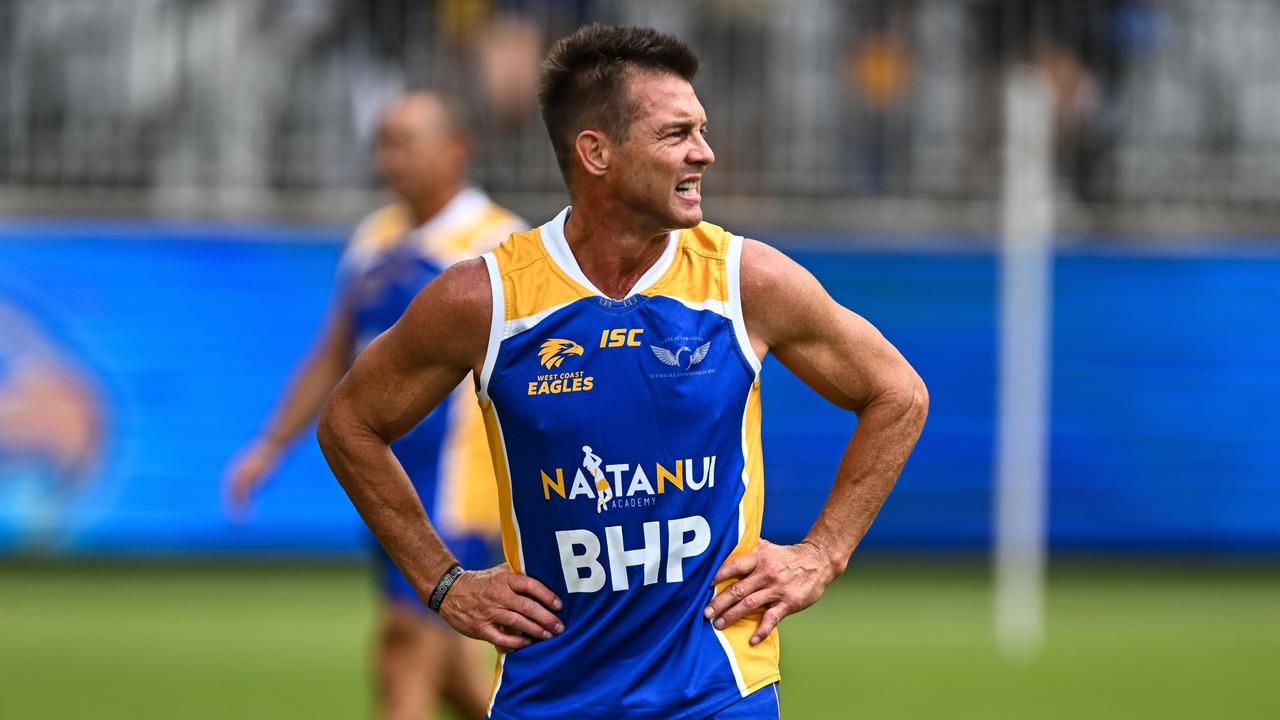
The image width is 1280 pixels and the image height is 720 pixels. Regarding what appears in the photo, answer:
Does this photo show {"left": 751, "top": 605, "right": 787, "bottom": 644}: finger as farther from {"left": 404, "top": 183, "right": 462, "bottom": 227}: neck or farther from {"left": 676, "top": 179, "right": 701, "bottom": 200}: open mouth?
{"left": 404, "top": 183, "right": 462, "bottom": 227}: neck

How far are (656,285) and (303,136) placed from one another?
9857 mm

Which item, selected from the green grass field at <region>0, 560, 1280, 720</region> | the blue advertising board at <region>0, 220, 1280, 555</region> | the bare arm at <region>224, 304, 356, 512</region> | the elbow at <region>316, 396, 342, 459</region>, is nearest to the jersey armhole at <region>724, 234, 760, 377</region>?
the elbow at <region>316, 396, 342, 459</region>

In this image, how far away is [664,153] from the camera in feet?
14.4

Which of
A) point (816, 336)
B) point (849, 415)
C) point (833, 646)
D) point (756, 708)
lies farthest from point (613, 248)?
point (849, 415)

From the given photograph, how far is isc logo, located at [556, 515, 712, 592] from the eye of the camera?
4406 millimetres

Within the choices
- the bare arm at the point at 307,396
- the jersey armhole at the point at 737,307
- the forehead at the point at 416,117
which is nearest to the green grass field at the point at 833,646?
the bare arm at the point at 307,396

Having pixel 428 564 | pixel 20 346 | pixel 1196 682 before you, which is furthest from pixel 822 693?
pixel 20 346

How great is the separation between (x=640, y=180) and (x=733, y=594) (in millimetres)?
977

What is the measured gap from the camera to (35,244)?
42.7ft

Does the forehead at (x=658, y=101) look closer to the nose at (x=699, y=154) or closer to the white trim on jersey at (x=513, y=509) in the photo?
the nose at (x=699, y=154)

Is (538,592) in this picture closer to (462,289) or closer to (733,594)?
(733,594)

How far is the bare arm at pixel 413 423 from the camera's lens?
444 centimetres

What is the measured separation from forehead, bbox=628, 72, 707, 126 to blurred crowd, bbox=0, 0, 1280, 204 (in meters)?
9.49

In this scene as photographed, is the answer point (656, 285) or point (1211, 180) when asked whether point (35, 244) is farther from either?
point (656, 285)
